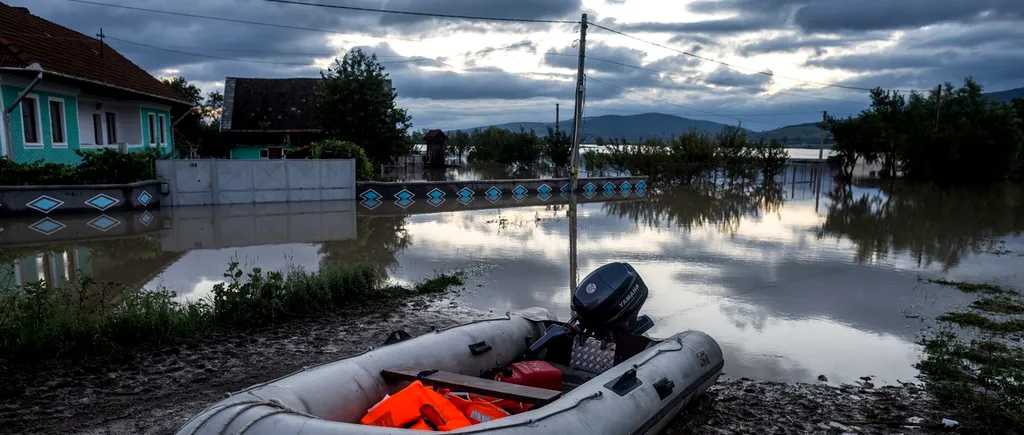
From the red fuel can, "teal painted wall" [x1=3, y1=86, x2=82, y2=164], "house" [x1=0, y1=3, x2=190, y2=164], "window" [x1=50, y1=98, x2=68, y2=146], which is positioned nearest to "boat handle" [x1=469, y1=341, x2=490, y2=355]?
the red fuel can

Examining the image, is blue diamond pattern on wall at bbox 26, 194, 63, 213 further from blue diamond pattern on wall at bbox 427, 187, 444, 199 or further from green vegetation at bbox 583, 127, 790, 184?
green vegetation at bbox 583, 127, 790, 184

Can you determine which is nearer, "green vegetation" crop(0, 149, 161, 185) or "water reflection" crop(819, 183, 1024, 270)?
"water reflection" crop(819, 183, 1024, 270)

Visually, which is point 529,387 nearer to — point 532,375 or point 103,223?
point 532,375

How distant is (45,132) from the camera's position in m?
17.5

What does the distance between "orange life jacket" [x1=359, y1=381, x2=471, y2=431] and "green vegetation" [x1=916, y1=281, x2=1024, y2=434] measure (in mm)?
3646

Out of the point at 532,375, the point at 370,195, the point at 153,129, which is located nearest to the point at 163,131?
the point at 153,129

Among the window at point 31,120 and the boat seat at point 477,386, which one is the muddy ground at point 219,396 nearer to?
the boat seat at point 477,386

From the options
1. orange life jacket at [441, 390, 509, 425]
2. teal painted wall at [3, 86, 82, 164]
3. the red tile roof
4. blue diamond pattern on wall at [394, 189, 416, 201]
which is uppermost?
the red tile roof

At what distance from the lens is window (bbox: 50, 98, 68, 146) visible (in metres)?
18.2

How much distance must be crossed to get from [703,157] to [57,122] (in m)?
24.2

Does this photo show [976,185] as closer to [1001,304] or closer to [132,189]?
[1001,304]

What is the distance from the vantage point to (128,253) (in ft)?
36.9

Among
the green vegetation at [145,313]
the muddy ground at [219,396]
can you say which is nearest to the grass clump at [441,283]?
the green vegetation at [145,313]

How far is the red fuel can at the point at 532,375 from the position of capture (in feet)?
14.9
